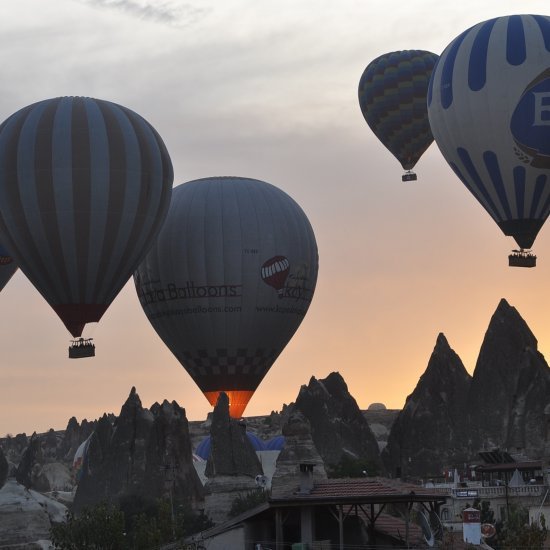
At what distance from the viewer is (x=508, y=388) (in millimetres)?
160625

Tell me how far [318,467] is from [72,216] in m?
18.5

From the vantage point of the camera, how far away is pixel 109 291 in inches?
3140

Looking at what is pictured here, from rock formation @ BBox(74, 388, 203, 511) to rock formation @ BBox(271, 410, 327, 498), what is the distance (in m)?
48.4

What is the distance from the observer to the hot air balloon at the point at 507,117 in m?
78.2

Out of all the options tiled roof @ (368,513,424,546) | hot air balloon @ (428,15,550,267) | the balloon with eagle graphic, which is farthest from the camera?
the balloon with eagle graphic

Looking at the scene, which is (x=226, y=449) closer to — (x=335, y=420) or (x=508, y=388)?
(x=335, y=420)

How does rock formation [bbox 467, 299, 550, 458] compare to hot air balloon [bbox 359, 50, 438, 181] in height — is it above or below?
below

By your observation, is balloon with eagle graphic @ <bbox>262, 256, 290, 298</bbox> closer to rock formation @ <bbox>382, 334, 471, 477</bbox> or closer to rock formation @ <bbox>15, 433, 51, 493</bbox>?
rock formation @ <bbox>382, 334, 471, 477</bbox>

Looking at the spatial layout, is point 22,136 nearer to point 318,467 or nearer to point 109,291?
point 109,291

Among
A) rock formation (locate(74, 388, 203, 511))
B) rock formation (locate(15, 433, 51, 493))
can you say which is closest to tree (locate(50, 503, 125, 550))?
rock formation (locate(74, 388, 203, 511))

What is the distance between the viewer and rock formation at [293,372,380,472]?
15825 centimetres

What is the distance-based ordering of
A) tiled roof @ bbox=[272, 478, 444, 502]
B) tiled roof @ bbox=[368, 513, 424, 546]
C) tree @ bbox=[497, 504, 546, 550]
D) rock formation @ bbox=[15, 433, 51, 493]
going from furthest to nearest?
rock formation @ bbox=[15, 433, 51, 493] < tree @ bbox=[497, 504, 546, 550] < tiled roof @ bbox=[368, 513, 424, 546] < tiled roof @ bbox=[272, 478, 444, 502]

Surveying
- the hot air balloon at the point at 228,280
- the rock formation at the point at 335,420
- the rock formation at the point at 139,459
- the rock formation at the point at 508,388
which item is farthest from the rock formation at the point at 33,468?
the hot air balloon at the point at 228,280

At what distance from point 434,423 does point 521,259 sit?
3184 inches
